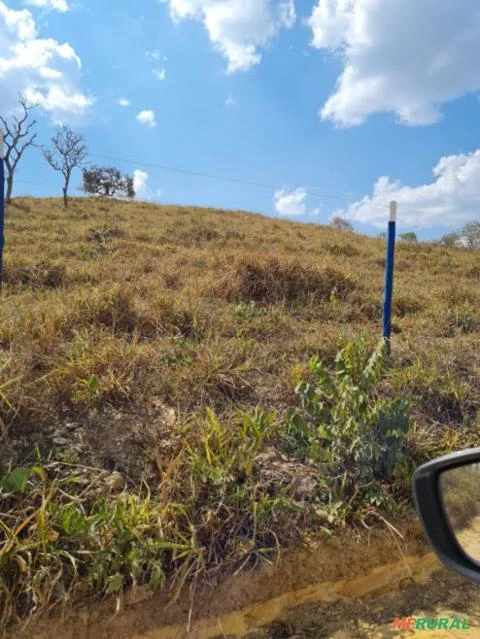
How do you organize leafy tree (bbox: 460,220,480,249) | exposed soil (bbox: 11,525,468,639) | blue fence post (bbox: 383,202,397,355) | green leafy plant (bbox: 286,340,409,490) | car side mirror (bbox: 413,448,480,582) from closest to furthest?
car side mirror (bbox: 413,448,480,582) → exposed soil (bbox: 11,525,468,639) → green leafy plant (bbox: 286,340,409,490) → blue fence post (bbox: 383,202,397,355) → leafy tree (bbox: 460,220,480,249)

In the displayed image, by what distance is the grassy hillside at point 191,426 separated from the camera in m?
2.11

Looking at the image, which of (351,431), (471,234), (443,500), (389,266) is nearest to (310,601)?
(351,431)

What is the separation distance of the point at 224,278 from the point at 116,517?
3.90 metres

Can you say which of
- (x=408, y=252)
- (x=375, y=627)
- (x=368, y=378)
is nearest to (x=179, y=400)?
(x=368, y=378)

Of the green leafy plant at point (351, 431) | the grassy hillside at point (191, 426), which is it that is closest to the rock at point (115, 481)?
the grassy hillside at point (191, 426)

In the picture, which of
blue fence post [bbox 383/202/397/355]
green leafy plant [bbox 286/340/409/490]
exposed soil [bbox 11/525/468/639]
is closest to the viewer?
exposed soil [bbox 11/525/468/639]

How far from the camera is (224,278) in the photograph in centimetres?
579

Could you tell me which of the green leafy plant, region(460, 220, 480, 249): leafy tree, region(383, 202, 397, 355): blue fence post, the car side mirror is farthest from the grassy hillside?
region(460, 220, 480, 249): leafy tree

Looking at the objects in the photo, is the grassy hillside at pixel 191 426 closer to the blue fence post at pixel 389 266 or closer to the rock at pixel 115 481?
the rock at pixel 115 481

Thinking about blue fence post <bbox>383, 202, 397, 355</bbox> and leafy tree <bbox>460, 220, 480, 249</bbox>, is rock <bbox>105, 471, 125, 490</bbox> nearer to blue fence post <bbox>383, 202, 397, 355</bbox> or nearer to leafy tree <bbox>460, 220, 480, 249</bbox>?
blue fence post <bbox>383, 202, 397, 355</bbox>

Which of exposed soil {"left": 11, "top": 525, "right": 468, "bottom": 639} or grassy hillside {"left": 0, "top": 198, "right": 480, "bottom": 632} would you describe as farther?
grassy hillside {"left": 0, "top": 198, "right": 480, "bottom": 632}

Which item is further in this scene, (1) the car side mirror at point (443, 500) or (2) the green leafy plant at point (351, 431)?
(2) the green leafy plant at point (351, 431)

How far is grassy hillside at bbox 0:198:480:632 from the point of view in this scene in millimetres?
2111

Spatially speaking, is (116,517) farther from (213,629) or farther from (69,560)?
(213,629)
